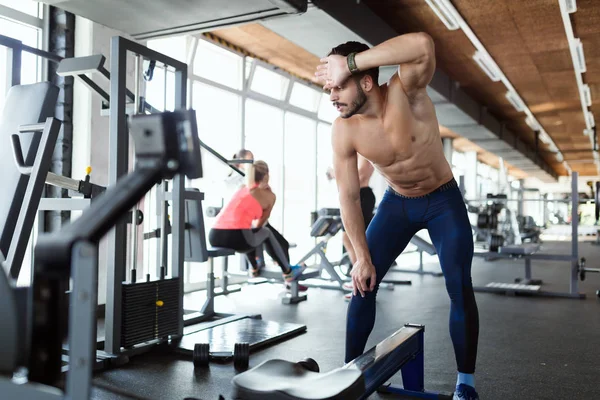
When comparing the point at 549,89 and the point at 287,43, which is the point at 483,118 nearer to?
the point at 549,89

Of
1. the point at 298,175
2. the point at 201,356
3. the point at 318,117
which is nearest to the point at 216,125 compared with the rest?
the point at 298,175

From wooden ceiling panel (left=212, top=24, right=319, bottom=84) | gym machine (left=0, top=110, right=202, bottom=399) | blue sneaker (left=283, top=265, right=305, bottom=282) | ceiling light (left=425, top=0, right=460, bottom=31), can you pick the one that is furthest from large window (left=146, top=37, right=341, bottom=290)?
gym machine (left=0, top=110, right=202, bottom=399)

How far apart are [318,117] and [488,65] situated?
2.65m

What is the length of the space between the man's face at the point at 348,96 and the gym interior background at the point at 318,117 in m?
1.32

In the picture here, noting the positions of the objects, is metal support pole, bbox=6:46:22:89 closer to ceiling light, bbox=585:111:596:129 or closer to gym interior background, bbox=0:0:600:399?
gym interior background, bbox=0:0:600:399

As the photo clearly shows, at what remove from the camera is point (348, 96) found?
191cm

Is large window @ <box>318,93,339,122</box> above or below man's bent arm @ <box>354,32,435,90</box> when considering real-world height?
above

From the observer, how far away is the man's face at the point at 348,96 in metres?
1.91

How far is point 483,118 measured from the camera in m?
9.45

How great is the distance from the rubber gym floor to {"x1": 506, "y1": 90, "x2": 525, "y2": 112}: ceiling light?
3.74 meters

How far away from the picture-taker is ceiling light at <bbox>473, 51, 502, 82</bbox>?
250 inches

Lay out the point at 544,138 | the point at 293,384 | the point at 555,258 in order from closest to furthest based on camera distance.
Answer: the point at 293,384
the point at 555,258
the point at 544,138

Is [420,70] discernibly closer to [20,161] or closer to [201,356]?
[20,161]

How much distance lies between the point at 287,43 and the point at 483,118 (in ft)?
15.7
